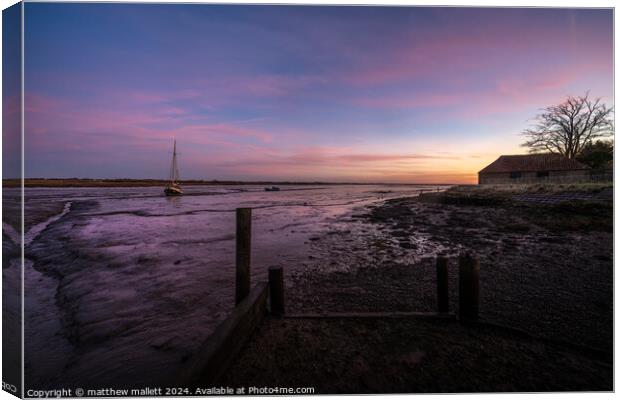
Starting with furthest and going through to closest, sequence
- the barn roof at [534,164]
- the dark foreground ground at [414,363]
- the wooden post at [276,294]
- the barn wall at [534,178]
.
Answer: the barn roof at [534,164], the barn wall at [534,178], the wooden post at [276,294], the dark foreground ground at [414,363]

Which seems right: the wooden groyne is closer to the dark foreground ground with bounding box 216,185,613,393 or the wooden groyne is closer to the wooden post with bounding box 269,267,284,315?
the wooden post with bounding box 269,267,284,315

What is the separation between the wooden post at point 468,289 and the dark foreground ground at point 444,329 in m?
0.25

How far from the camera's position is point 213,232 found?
43.0ft

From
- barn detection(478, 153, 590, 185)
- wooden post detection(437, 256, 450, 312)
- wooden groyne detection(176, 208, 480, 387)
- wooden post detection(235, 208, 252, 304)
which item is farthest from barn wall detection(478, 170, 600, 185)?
wooden post detection(235, 208, 252, 304)

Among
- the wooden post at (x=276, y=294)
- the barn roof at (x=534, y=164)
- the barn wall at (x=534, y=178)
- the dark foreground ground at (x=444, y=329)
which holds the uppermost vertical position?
the barn roof at (x=534, y=164)

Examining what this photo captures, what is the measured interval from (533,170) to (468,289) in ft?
118

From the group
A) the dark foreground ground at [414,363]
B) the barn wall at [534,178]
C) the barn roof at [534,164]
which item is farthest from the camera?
the barn roof at [534,164]

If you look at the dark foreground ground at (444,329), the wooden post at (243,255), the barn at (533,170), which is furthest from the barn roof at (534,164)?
the wooden post at (243,255)

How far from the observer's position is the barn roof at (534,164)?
28.6 metres

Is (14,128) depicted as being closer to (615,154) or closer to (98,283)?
(98,283)

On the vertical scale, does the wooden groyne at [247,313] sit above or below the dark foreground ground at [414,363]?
above

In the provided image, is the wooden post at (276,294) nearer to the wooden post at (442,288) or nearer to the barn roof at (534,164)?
the wooden post at (442,288)

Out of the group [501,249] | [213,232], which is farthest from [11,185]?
[501,249]

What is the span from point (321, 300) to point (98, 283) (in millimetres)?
5098
